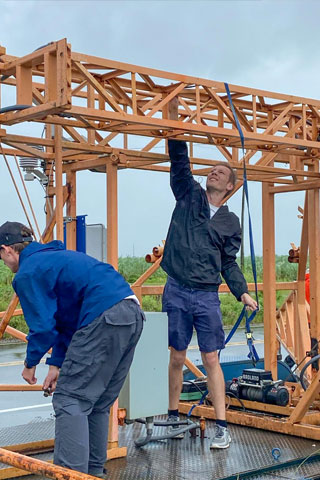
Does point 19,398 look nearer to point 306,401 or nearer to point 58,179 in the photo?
point 306,401

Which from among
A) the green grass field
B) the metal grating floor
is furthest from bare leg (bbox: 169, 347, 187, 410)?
the green grass field

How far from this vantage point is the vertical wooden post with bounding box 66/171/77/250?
22.4ft

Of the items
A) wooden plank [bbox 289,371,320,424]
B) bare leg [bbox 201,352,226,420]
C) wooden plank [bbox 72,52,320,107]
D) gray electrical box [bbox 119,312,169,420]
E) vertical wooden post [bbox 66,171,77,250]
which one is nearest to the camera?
wooden plank [bbox 72,52,320,107]

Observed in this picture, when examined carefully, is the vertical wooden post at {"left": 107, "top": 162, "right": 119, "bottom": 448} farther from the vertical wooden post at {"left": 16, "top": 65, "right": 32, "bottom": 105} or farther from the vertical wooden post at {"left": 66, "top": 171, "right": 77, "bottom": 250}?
the vertical wooden post at {"left": 16, "top": 65, "right": 32, "bottom": 105}

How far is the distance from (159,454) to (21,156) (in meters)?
2.84

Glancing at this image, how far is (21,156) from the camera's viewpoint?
22.3 feet

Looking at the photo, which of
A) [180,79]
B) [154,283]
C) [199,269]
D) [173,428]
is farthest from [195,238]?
[154,283]

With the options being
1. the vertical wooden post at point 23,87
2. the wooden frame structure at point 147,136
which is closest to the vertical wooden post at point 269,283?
the wooden frame structure at point 147,136

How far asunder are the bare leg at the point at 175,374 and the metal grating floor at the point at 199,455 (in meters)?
0.33

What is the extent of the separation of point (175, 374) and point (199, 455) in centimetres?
81

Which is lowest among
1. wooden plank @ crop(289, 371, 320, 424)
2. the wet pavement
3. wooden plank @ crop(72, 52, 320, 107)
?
the wet pavement

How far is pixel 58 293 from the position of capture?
4.38 meters

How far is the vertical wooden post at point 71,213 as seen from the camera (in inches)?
269

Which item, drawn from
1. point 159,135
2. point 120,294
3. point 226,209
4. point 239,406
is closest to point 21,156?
point 159,135
